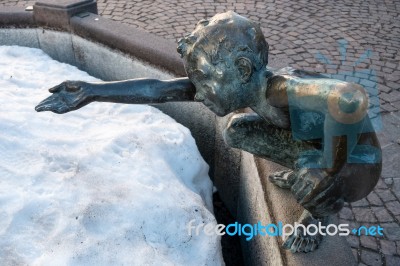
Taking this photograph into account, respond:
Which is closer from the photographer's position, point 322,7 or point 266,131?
point 266,131

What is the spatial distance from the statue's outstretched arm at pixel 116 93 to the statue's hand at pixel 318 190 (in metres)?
0.63

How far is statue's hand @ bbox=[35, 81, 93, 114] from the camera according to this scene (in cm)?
192

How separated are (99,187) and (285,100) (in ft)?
4.46

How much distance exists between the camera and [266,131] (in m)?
2.20

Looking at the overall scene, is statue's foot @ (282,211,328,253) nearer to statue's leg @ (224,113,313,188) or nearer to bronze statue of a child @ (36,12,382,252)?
bronze statue of a child @ (36,12,382,252)

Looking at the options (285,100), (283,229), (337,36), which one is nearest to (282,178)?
(283,229)

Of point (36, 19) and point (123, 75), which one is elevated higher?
point (36, 19)

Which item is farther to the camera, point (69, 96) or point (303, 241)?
point (303, 241)

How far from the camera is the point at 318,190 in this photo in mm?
1872

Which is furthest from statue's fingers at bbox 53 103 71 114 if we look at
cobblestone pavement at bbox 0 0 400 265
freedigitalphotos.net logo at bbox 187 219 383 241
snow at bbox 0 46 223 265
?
cobblestone pavement at bbox 0 0 400 265

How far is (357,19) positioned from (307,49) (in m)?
1.32

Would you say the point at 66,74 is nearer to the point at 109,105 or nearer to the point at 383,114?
the point at 109,105

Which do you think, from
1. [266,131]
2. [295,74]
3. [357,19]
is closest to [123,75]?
[266,131]

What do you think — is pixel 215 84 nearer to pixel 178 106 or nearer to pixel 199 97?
pixel 199 97
